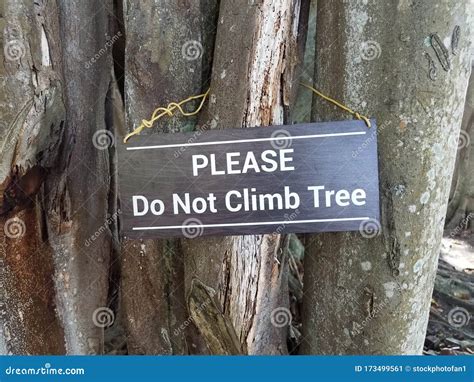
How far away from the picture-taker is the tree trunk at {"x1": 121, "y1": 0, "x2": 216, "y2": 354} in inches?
43.1

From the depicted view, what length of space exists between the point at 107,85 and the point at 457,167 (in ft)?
10.3

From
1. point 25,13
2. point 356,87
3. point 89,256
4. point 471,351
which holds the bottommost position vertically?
point 471,351

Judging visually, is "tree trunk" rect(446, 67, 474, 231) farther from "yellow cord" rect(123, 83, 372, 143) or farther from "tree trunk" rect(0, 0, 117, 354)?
"tree trunk" rect(0, 0, 117, 354)

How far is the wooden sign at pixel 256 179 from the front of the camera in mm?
961

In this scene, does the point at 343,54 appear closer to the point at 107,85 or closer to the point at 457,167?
the point at 107,85

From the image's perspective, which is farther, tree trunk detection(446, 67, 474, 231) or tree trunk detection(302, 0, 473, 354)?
tree trunk detection(446, 67, 474, 231)

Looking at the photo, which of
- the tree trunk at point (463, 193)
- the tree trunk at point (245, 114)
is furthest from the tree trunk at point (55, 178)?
the tree trunk at point (463, 193)

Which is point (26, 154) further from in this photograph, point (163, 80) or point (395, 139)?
point (395, 139)

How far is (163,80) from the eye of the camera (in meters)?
1.11

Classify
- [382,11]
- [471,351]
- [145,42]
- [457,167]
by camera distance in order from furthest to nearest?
[457,167]
[471,351]
[145,42]
[382,11]

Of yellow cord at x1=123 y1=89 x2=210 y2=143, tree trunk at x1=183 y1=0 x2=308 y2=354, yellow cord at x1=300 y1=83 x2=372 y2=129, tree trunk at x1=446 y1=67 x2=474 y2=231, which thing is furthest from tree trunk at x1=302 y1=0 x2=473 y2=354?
tree trunk at x1=446 y1=67 x2=474 y2=231

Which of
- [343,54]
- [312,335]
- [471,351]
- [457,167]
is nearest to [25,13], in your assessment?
[343,54]

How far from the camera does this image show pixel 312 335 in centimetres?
116

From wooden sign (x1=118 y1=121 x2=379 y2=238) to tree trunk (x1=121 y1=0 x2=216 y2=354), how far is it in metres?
0.15
